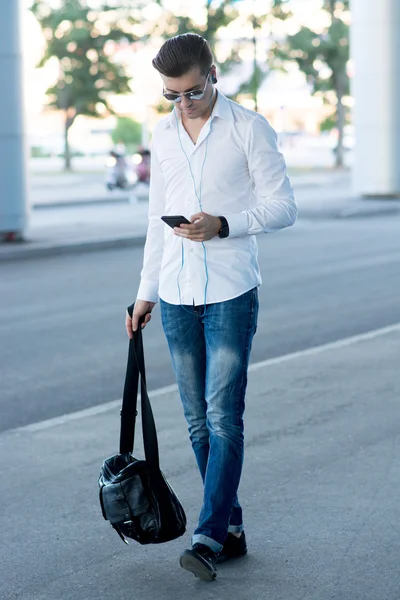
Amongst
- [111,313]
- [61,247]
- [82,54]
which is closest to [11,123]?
[61,247]

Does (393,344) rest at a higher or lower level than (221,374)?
lower

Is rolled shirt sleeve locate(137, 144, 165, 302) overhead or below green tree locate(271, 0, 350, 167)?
below

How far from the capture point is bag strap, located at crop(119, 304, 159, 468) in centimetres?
414

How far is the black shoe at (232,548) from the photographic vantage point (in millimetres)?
4414

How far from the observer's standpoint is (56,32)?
56062 millimetres

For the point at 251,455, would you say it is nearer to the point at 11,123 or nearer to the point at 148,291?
the point at 148,291

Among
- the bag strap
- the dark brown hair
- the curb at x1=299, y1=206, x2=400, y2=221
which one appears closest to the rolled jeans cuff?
the bag strap

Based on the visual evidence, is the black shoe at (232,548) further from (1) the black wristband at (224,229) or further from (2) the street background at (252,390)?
(1) the black wristband at (224,229)

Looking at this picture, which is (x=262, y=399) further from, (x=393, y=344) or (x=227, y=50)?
(x=227, y=50)

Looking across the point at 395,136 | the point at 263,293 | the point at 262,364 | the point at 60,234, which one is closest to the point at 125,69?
the point at 395,136

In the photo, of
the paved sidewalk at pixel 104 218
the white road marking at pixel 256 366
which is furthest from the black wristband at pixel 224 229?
the paved sidewalk at pixel 104 218

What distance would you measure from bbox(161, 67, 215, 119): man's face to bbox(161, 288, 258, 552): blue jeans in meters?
0.71

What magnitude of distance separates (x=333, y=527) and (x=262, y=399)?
99.8 inches

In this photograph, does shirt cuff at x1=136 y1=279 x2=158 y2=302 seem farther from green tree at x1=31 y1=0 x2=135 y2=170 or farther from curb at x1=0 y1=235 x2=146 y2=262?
green tree at x1=31 y1=0 x2=135 y2=170
